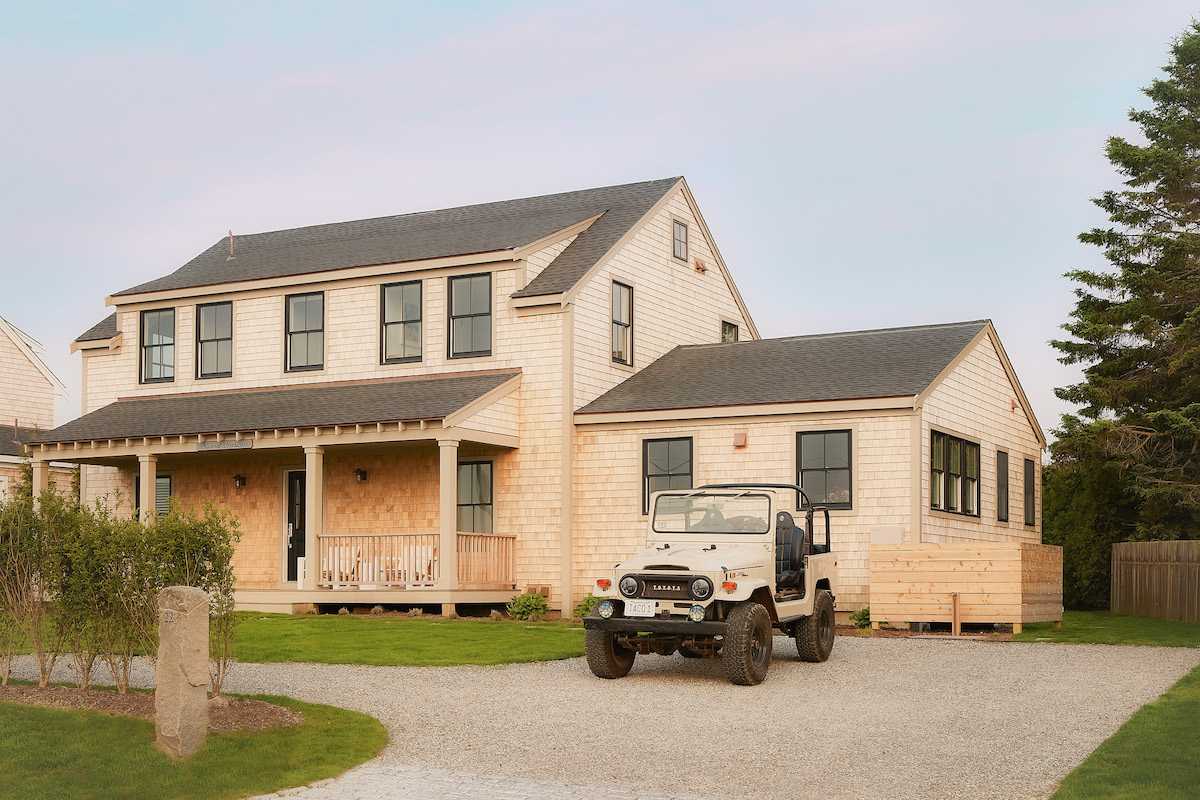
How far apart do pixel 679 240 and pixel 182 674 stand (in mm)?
20186

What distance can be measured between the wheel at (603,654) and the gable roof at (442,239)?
36.5 ft

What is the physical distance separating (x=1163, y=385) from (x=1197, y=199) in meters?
4.18

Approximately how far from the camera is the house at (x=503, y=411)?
23781 mm

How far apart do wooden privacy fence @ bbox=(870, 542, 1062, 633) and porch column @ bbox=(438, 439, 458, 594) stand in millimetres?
6843

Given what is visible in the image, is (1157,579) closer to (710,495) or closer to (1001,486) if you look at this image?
(1001,486)

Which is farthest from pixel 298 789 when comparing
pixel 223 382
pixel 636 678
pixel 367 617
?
pixel 223 382

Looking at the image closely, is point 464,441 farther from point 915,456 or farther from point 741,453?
point 915,456

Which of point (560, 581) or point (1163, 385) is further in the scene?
point (1163, 385)

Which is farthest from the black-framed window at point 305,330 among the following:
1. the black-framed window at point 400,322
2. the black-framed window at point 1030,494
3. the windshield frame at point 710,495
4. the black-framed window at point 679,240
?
the black-framed window at point 1030,494

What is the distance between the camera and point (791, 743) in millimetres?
11391

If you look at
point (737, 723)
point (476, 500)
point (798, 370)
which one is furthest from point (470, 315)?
point (737, 723)

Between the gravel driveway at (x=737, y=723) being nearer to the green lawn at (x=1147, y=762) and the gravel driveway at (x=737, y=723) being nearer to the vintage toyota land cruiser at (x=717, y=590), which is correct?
the green lawn at (x=1147, y=762)

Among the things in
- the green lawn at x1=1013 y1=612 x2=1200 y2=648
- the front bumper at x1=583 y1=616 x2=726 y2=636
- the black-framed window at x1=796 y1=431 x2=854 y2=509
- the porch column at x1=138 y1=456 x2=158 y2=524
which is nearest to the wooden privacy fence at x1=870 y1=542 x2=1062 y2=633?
the green lawn at x1=1013 y1=612 x2=1200 y2=648

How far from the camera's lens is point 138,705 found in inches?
495
